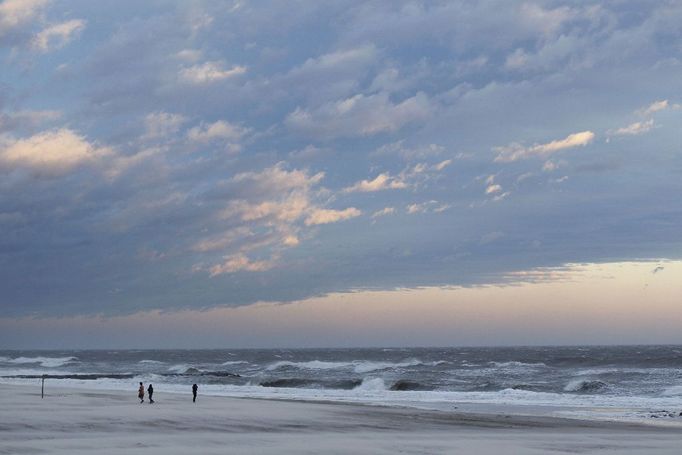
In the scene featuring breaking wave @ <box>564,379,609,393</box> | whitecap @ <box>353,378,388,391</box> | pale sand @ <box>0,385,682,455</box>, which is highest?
pale sand @ <box>0,385,682,455</box>

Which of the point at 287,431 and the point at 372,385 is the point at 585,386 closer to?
the point at 372,385

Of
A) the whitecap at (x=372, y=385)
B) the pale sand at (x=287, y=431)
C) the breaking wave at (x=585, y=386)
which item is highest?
the pale sand at (x=287, y=431)

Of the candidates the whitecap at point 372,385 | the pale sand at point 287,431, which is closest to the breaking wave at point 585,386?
the whitecap at point 372,385

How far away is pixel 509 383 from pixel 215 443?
4651cm

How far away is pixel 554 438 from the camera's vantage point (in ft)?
94.0

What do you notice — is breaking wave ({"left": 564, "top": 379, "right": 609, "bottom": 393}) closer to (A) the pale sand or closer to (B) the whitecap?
(B) the whitecap

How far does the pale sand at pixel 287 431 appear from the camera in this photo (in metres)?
23.9

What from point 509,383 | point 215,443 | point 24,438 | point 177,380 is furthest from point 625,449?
point 177,380

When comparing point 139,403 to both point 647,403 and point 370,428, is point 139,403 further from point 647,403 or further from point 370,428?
point 647,403

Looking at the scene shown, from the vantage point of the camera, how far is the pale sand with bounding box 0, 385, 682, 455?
78.4 feet

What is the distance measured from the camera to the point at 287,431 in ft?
96.9

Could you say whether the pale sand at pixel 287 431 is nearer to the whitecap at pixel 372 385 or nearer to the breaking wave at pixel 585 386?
the breaking wave at pixel 585 386

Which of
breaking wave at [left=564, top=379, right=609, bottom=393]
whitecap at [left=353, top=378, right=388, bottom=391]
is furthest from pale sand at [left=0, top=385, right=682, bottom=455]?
whitecap at [left=353, top=378, right=388, bottom=391]

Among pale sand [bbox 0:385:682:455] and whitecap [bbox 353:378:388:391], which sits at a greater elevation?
pale sand [bbox 0:385:682:455]
